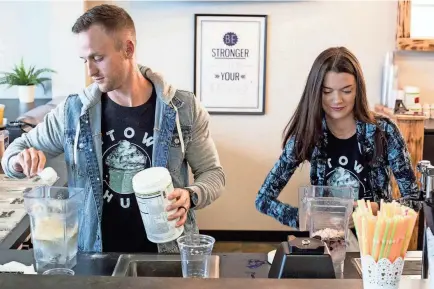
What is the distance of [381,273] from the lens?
1.12m

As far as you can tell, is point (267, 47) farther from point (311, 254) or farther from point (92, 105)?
point (311, 254)

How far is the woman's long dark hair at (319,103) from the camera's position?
2.34 metres

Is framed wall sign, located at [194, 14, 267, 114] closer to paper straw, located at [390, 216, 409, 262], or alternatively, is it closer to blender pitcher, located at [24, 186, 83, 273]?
blender pitcher, located at [24, 186, 83, 273]

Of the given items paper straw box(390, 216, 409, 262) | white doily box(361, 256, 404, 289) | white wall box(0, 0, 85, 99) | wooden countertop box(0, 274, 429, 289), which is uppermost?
white wall box(0, 0, 85, 99)

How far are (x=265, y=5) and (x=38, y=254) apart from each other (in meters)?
2.93

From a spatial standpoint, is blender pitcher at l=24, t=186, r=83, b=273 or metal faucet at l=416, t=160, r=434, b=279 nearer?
metal faucet at l=416, t=160, r=434, b=279

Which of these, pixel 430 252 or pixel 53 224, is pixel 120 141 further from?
pixel 430 252

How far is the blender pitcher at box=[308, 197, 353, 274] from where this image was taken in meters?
1.73

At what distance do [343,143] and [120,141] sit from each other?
0.86 m

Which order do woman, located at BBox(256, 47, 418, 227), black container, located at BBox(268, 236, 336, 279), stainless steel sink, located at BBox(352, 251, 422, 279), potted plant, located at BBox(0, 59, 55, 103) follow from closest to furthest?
black container, located at BBox(268, 236, 336, 279)
stainless steel sink, located at BBox(352, 251, 422, 279)
woman, located at BBox(256, 47, 418, 227)
potted plant, located at BBox(0, 59, 55, 103)

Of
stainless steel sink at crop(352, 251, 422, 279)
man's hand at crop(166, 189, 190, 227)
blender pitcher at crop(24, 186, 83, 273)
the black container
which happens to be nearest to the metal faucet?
the black container

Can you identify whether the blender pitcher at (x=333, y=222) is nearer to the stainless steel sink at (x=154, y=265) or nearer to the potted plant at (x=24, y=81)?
the stainless steel sink at (x=154, y=265)

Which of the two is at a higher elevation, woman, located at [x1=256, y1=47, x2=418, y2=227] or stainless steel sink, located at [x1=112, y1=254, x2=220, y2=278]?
woman, located at [x1=256, y1=47, x2=418, y2=227]

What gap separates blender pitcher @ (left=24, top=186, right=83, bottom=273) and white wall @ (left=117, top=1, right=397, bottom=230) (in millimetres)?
2652
